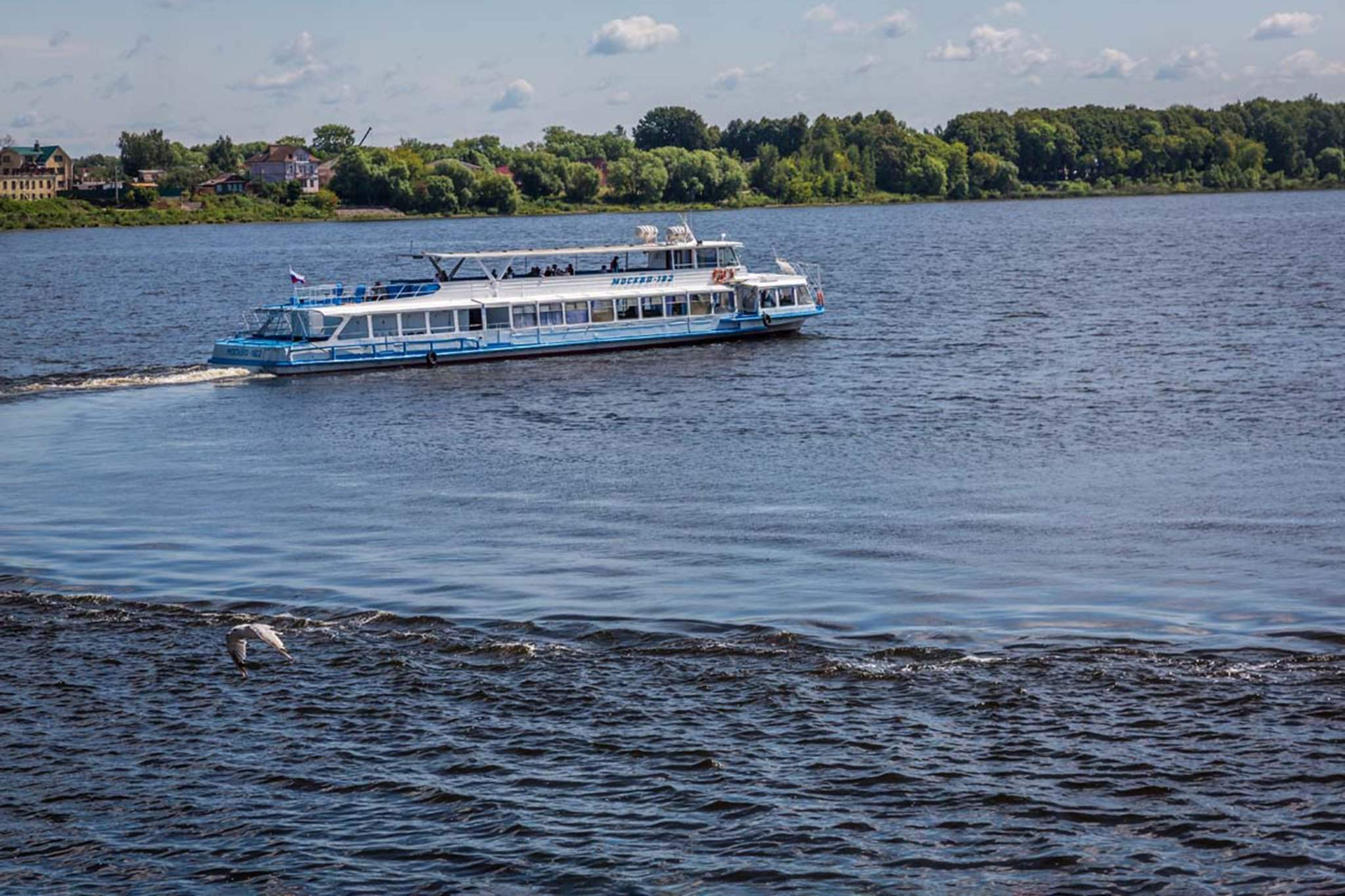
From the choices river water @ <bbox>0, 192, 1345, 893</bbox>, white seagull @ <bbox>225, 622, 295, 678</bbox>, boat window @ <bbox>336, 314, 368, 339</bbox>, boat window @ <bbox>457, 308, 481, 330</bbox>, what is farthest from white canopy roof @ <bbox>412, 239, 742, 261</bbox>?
white seagull @ <bbox>225, 622, 295, 678</bbox>

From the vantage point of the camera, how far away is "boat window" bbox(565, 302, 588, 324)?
69125mm

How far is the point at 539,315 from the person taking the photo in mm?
68500

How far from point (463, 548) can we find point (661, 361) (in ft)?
119

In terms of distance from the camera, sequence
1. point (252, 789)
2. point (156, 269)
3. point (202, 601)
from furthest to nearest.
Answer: point (156, 269) → point (202, 601) → point (252, 789)

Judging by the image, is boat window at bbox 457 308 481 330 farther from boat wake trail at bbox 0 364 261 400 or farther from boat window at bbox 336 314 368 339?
boat wake trail at bbox 0 364 261 400

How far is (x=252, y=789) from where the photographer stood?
1886cm

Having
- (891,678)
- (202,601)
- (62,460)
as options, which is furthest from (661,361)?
(891,678)

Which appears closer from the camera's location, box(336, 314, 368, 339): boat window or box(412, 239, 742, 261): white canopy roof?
box(336, 314, 368, 339): boat window

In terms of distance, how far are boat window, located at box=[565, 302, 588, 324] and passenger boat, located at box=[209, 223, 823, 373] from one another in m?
0.06

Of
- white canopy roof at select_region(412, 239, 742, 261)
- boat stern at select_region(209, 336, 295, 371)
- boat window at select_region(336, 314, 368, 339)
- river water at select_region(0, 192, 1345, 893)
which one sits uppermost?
white canopy roof at select_region(412, 239, 742, 261)

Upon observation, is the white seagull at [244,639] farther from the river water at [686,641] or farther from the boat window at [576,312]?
the boat window at [576,312]

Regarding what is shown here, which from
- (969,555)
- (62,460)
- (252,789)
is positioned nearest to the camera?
(252,789)

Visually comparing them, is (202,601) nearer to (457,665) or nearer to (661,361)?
(457,665)

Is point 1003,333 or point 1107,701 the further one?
point 1003,333
